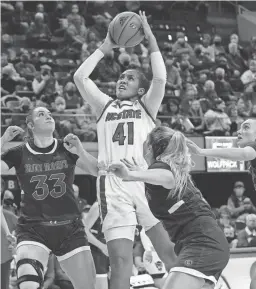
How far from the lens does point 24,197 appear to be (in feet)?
17.0

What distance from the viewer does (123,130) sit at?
16.6ft

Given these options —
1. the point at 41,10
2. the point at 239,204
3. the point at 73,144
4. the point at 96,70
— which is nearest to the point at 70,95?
the point at 96,70

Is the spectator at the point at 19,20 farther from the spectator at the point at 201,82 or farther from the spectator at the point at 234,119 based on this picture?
the spectator at the point at 234,119

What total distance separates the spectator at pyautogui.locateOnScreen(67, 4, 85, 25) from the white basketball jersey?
9.88m

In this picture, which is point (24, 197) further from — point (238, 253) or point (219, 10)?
point (219, 10)

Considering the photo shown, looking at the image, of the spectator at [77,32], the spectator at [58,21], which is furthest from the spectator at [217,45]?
the spectator at [58,21]

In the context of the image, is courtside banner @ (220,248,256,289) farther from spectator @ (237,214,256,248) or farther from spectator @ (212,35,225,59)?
spectator @ (212,35,225,59)

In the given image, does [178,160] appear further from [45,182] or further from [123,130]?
[45,182]

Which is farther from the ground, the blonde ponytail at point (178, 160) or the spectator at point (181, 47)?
the spectator at point (181, 47)

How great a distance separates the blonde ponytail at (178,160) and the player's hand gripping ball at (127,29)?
4.48 feet

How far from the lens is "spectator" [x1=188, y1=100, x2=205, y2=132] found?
1190 centimetres

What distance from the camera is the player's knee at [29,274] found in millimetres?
4773

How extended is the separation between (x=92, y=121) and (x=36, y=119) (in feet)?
18.5

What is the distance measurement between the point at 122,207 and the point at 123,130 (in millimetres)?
625
